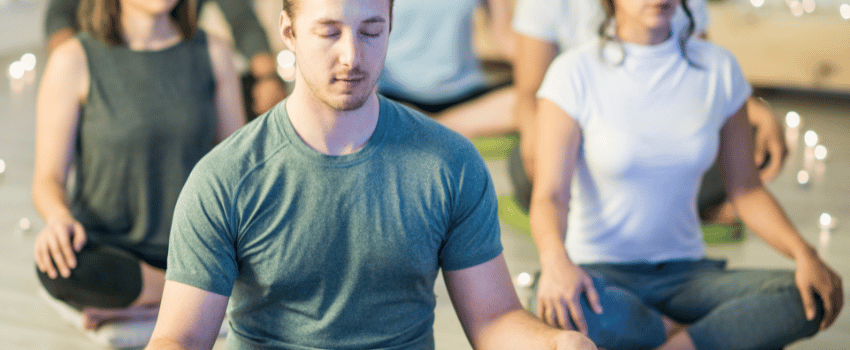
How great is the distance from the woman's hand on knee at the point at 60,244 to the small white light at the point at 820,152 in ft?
9.33

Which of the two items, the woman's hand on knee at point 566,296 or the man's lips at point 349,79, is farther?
the woman's hand on knee at point 566,296

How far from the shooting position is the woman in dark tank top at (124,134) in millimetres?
1727

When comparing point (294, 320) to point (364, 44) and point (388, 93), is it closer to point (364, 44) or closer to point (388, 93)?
point (364, 44)

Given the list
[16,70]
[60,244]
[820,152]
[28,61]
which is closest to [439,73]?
[60,244]

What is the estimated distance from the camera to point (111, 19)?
5.75ft

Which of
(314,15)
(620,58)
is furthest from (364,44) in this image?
(620,58)

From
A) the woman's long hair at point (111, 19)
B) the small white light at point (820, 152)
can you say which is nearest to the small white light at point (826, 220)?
the small white light at point (820, 152)

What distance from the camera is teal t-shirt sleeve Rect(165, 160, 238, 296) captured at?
1.04 m

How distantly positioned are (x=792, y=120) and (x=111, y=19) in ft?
10.1

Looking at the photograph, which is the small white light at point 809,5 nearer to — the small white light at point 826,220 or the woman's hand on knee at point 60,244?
the small white light at point 826,220

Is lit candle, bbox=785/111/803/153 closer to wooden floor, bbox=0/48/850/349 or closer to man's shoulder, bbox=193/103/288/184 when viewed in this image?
wooden floor, bbox=0/48/850/349

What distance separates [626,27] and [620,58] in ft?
0.19

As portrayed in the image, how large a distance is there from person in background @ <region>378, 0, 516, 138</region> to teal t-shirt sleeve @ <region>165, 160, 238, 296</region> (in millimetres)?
1645

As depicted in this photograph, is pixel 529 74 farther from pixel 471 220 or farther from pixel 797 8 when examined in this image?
pixel 797 8
